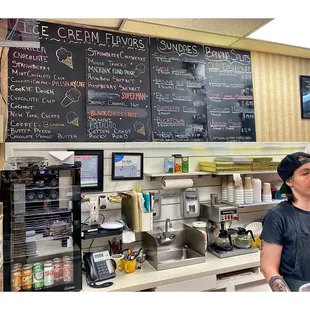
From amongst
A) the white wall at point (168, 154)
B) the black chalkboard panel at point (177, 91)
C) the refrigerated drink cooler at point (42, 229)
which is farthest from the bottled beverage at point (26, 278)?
the black chalkboard panel at point (177, 91)

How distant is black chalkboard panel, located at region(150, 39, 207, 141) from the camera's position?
2.61 meters

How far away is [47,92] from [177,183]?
58.7 inches

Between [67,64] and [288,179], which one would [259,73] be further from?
[67,64]

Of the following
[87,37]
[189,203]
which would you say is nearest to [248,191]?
[189,203]

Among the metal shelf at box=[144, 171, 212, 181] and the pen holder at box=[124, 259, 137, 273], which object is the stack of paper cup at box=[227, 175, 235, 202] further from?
the pen holder at box=[124, 259, 137, 273]

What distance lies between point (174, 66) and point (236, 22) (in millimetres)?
722

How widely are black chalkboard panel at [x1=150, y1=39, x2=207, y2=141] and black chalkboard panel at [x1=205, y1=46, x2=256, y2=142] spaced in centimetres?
11

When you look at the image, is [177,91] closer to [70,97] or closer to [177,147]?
[177,147]

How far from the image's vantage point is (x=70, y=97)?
7.63ft

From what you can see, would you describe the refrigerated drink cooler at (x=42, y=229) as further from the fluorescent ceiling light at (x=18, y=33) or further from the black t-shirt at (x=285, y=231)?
the black t-shirt at (x=285, y=231)

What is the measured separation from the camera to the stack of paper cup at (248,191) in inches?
103

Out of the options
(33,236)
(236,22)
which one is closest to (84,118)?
(33,236)
